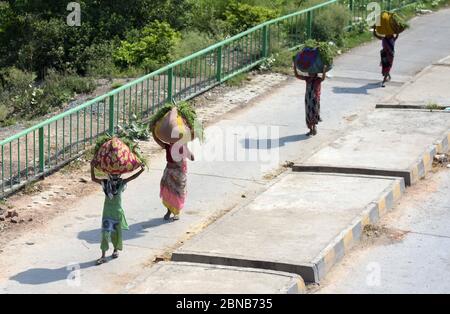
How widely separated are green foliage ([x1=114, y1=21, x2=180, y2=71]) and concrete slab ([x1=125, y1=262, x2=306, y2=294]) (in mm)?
8828

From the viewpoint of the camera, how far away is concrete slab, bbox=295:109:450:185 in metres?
13.7

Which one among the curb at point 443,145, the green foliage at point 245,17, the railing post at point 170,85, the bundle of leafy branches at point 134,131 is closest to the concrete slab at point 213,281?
the bundle of leafy branches at point 134,131

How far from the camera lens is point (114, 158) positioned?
10.6 meters

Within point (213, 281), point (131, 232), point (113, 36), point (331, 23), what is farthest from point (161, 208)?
point (331, 23)

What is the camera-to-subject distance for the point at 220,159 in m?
14.6

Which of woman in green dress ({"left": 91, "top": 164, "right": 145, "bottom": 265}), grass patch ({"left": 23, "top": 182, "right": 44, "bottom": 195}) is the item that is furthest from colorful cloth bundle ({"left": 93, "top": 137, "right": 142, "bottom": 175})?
grass patch ({"left": 23, "top": 182, "right": 44, "bottom": 195})

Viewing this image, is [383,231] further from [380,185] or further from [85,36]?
[85,36]

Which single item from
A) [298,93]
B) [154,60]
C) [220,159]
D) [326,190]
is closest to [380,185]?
[326,190]

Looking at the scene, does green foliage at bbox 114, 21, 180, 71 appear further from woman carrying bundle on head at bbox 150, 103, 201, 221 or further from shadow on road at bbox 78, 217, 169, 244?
shadow on road at bbox 78, 217, 169, 244

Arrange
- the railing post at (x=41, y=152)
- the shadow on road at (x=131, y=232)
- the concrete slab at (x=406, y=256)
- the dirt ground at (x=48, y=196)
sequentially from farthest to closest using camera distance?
the railing post at (x=41, y=152)
the dirt ground at (x=48, y=196)
the shadow on road at (x=131, y=232)
the concrete slab at (x=406, y=256)

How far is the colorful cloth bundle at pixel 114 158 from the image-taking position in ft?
34.9

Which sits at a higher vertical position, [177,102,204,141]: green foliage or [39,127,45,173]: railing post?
[177,102,204,141]: green foliage

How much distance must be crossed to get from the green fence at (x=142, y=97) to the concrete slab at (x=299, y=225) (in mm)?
2884

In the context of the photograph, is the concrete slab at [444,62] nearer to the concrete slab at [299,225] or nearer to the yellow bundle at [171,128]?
the concrete slab at [299,225]
